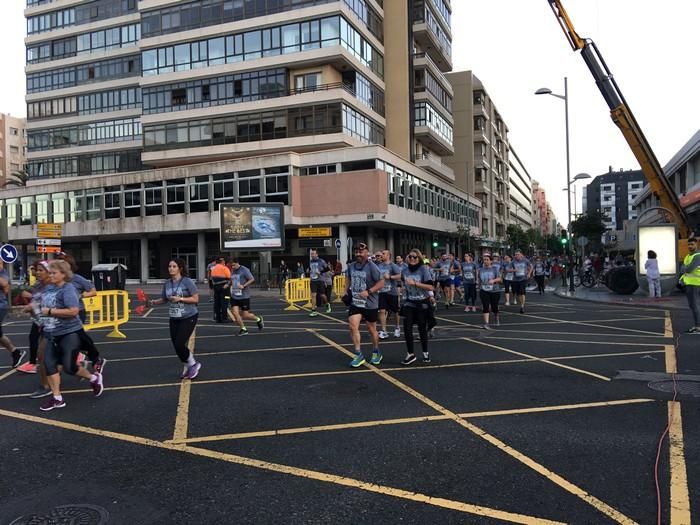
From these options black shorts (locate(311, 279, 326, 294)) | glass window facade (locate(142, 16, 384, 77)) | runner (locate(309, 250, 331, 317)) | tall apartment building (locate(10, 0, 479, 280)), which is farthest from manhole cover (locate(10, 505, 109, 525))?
glass window facade (locate(142, 16, 384, 77))

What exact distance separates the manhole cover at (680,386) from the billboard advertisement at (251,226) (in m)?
24.6

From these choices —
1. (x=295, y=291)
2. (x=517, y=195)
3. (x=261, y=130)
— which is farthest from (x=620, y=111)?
(x=517, y=195)

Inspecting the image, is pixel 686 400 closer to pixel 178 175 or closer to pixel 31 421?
pixel 31 421

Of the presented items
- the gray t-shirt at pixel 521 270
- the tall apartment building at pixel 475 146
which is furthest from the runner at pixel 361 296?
the tall apartment building at pixel 475 146

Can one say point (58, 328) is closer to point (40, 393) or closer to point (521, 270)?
point (40, 393)

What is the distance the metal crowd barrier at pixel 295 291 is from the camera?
59.6 feet

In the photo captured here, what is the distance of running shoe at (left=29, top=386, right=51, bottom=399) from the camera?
632 centimetres

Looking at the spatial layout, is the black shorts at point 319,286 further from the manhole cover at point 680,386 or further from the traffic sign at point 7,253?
the manhole cover at point 680,386

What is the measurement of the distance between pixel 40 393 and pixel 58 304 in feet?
4.51

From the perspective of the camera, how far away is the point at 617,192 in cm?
15550

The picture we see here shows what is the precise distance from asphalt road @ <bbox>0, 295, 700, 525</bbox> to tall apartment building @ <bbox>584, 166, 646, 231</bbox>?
527ft

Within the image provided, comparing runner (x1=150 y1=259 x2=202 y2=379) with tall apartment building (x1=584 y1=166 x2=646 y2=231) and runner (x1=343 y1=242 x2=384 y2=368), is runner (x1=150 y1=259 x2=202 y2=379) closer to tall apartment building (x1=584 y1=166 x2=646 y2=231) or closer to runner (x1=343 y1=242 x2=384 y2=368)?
runner (x1=343 y1=242 x2=384 y2=368)

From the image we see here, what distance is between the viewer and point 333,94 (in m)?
35.8

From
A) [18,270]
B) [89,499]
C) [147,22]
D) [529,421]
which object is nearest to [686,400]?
[529,421]
